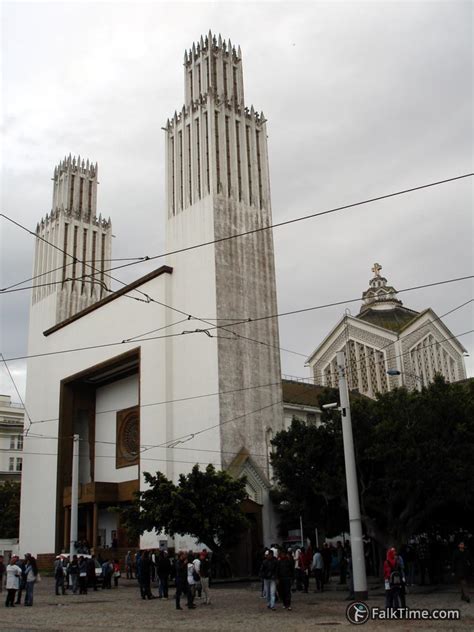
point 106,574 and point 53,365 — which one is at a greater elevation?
point 53,365

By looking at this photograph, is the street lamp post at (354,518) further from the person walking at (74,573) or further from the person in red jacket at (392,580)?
the person walking at (74,573)

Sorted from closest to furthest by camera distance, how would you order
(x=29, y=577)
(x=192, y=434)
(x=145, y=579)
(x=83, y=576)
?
(x=29, y=577) → (x=145, y=579) → (x=83, y=576) → (x=192, y=434)

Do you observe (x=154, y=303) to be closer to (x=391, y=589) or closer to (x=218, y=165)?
(x=218, y=165)

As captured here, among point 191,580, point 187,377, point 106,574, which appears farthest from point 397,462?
point 187,377

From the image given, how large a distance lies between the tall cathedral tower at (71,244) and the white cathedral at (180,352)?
174 mm

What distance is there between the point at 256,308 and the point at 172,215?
24.8 feet

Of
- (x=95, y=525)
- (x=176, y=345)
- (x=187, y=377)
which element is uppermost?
(x=176, y=345)

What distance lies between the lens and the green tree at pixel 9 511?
52562 millimetres

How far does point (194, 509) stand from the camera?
2448cm

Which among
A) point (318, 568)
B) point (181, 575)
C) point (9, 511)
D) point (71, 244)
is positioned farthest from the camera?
point (9, 511)

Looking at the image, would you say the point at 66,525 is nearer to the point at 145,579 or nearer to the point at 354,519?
the point at 145,579

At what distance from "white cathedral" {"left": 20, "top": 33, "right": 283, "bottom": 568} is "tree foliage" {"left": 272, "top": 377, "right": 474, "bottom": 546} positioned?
796 centimetres

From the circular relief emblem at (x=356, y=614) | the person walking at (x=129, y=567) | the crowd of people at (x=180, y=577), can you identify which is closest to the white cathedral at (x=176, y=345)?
the person walking at (x=129, y=567)

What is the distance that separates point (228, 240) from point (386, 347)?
73.8ft
